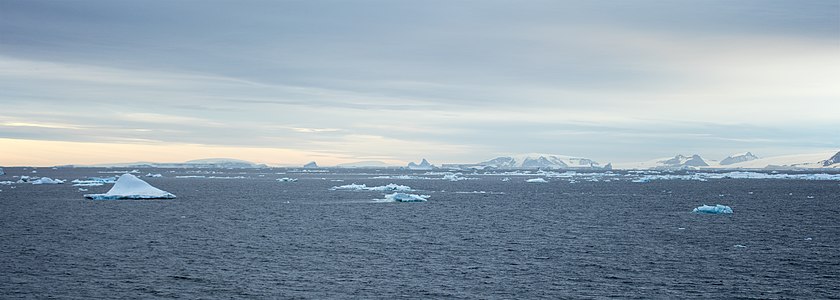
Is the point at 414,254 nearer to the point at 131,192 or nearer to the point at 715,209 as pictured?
the point at 715,209

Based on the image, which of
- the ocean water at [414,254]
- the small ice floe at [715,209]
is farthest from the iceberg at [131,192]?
the small ice floe at [715,209]

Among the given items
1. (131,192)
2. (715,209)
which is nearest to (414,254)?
(715,209)

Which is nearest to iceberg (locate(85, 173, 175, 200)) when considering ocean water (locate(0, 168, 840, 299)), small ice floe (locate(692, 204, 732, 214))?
ocean water (locate(0, 168, 840, 299))

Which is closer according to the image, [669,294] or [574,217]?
[669,294]

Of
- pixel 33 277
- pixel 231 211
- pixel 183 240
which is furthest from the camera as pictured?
pixel 231 211

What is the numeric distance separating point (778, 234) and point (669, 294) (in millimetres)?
23346

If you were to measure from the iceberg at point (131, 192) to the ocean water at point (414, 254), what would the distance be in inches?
526

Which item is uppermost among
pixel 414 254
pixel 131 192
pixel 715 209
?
pixel 131 192

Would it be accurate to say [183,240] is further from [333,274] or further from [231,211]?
[231,211]

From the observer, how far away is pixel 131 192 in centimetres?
8281

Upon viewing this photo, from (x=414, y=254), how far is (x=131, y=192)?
177 ft

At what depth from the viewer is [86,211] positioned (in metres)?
64.9

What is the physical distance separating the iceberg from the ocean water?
13.4m

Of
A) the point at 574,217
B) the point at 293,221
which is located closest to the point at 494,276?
the point at 293,221
